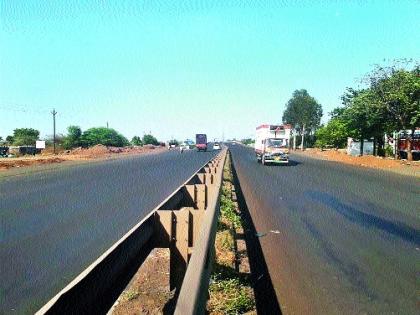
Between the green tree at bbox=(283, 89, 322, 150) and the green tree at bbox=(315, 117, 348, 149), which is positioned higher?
the green tree at bbox=(283, 89, 322, 150)

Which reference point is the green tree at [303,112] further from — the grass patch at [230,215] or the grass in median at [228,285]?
the grass in median at [228,285]

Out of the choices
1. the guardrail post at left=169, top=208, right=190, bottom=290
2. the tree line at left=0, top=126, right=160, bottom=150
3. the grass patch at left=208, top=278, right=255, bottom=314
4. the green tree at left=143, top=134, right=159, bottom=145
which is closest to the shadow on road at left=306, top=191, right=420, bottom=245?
the grass patch at left=208, top=278, right=255, bottom=314

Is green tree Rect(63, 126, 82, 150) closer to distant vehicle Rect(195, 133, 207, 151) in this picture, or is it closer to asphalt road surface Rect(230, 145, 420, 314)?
distant vehicle Rect(195, 133, 207, 151)

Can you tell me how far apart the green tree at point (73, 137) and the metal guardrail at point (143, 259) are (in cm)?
9500

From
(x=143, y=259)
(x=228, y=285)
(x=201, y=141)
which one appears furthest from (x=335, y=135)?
(x=143, y=259)

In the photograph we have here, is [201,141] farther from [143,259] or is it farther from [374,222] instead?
[143,259]

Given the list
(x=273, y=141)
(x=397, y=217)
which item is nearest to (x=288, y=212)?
(x=397, y=217)

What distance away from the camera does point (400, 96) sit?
37.5m

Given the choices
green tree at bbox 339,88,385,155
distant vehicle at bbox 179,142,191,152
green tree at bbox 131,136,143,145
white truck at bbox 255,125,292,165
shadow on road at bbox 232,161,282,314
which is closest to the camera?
shadow on road at bbox 232,161,282,314

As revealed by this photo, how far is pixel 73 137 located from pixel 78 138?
1455 mm

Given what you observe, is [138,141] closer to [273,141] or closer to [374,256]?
[273,141]

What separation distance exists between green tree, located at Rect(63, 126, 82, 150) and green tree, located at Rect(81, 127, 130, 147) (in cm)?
142

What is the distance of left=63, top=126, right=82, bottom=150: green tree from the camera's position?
95912 mm

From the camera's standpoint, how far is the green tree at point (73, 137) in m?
95.9
